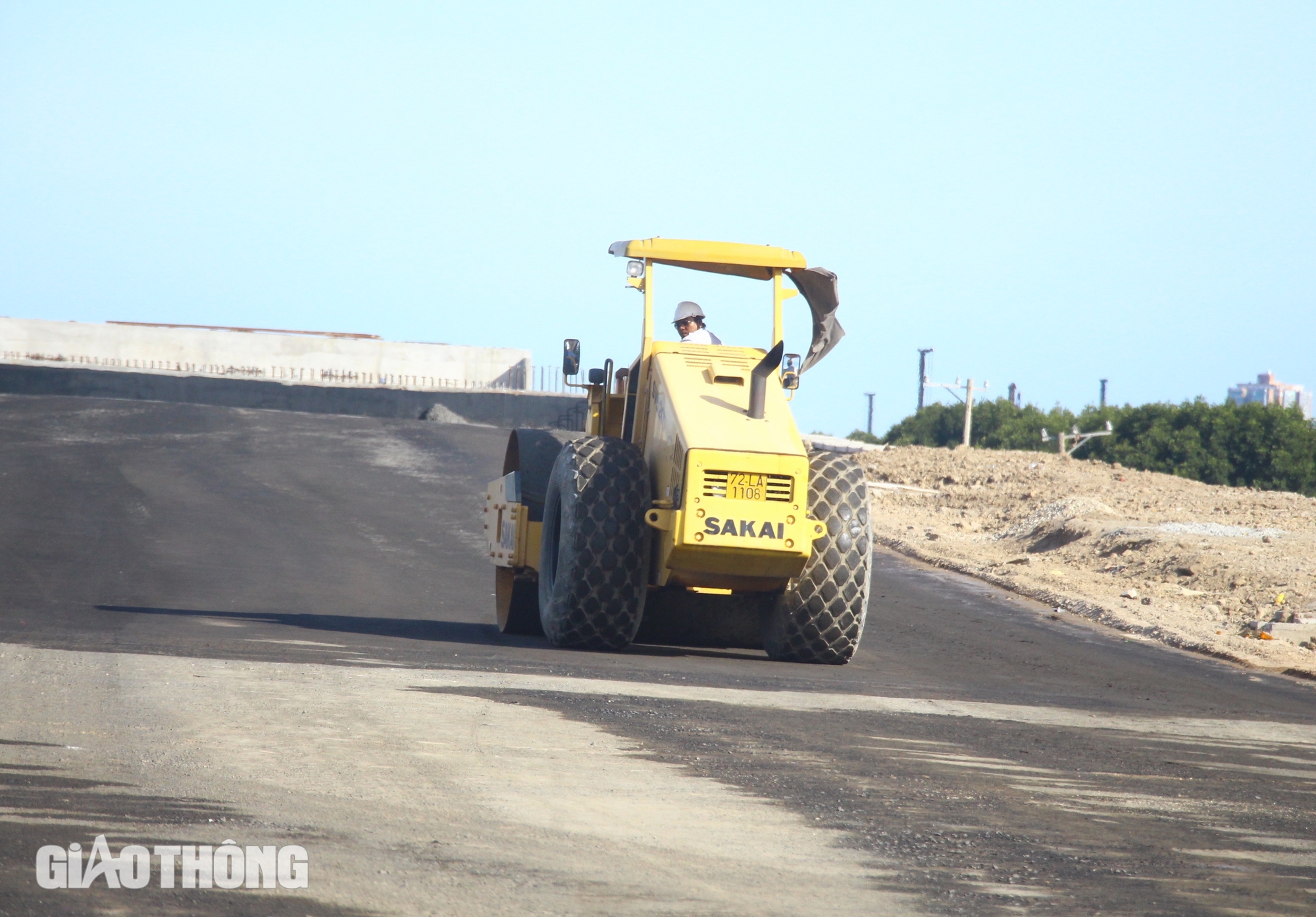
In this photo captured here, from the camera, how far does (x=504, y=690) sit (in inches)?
310

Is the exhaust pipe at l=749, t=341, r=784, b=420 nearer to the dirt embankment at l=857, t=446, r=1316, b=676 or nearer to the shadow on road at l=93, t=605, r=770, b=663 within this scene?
the shadow on road at l=93, t=605, r=770, b=663

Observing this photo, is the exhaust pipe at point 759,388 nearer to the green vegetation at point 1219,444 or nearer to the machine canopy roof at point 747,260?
the machine canopy roof at point 747,260

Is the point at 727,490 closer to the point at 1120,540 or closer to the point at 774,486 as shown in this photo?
the point at 774,486

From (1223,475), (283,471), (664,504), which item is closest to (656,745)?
(664,504)

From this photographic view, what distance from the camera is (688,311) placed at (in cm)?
1067

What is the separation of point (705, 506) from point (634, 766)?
3.26 metres

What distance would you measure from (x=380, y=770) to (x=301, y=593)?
8893mm

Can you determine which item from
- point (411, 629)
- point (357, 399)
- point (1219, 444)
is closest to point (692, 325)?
point (411, 629)

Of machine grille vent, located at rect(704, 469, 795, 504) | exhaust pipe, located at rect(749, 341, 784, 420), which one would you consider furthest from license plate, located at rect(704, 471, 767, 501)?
exhaust pipe, located at rect(749, 341, 784, 420)

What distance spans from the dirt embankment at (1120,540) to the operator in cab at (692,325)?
5363 millimetres

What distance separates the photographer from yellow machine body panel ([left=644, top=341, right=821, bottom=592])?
904cm

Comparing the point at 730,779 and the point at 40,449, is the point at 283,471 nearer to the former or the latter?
the point at 40,449

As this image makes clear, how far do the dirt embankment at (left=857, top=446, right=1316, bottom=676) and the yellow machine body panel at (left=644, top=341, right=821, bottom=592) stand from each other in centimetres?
483

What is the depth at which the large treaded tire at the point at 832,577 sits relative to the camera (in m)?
9.58
